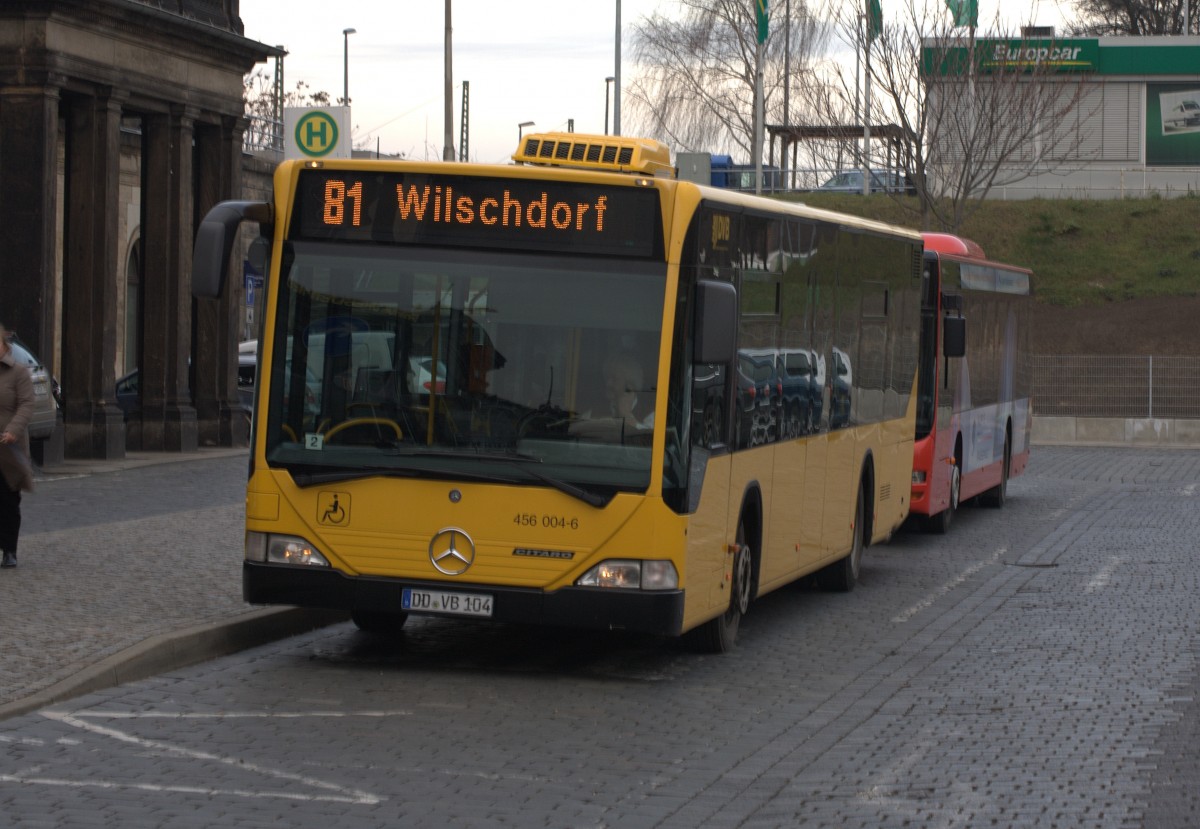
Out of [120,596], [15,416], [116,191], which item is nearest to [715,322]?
[120,596]

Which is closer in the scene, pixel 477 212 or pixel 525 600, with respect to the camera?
pixel 525 600

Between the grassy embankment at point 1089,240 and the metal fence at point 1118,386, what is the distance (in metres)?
16.2

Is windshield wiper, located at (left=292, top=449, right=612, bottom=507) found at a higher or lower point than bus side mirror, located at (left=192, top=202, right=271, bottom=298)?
lower

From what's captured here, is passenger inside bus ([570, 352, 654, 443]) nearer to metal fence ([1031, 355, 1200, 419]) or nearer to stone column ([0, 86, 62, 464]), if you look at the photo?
stone column ([0, 86, 62, 464])

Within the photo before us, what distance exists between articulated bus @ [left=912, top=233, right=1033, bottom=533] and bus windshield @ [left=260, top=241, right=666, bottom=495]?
910 centimetres

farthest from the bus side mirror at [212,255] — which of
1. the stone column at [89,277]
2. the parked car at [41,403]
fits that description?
the stone column at [89,277]

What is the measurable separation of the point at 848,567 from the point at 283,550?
5.81 m

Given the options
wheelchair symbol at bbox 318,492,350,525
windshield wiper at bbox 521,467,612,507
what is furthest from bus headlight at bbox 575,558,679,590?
wheelchair symbol at bbox 318,492,350,525

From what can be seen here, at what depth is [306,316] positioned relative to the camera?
10.1 m

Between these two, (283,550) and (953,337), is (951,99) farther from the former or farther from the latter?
(283,550)

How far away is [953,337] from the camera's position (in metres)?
19.1

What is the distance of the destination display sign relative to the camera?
1001 centimetres

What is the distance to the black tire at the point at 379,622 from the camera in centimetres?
1170

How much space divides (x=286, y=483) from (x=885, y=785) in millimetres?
3802
